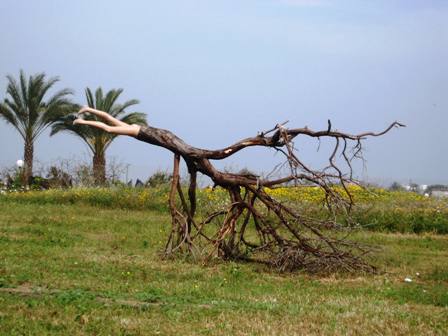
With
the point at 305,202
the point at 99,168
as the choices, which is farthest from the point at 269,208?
the point at 99,168

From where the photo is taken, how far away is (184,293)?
340 inches

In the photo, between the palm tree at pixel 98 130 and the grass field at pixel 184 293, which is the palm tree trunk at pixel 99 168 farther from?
the grass field at pixel 184 293

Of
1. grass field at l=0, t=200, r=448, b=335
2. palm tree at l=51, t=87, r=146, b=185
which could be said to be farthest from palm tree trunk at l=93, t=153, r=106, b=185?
grass field at l=0, t=200, r=448, b=335

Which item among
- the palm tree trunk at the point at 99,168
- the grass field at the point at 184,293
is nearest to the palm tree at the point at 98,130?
the palm tree trunk at the point at 99,168

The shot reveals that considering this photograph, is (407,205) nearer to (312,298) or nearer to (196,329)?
(312,298)

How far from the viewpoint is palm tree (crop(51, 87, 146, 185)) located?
28.2 metres

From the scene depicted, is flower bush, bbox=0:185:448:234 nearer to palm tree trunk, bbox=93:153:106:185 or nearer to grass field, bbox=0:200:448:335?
grass field, bbox=0:200:448:335

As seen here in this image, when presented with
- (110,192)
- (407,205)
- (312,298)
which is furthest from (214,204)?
(312,298)

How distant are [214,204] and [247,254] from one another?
7746mm

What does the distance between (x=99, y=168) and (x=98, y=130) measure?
4.61 ft

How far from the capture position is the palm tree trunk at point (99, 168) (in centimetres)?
2677

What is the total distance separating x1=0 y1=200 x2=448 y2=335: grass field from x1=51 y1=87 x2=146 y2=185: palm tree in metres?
13.5

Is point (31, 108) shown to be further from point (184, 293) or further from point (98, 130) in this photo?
point (184, 293)

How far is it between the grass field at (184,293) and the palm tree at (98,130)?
13467 mm
